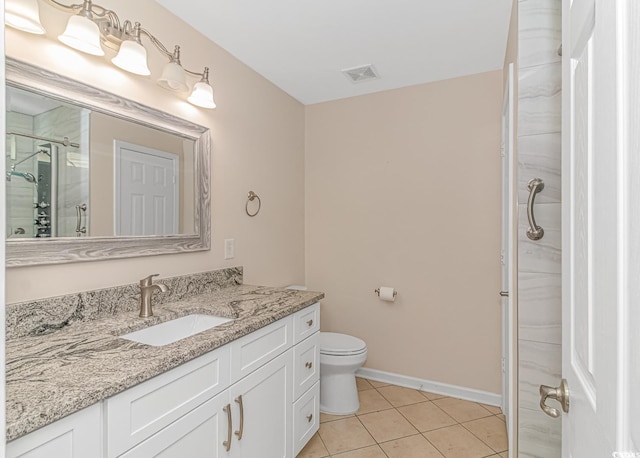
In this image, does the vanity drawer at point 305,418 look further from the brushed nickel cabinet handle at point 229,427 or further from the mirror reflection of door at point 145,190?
the mirror reflection of door at point 145,190

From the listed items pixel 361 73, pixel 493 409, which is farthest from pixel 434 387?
pixel 361 73

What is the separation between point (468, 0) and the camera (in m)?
1.69

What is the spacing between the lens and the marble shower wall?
136 centimetres

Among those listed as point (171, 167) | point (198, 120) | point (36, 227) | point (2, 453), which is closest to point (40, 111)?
point (36, 227)

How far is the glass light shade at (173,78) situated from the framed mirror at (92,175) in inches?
5.8

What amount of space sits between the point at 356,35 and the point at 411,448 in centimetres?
244

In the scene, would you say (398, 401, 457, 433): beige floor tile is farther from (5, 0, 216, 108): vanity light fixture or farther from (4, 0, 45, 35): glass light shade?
(4, 0, 45, 35): glass light shade

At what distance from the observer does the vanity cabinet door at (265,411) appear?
1343mm

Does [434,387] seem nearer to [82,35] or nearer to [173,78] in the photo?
[173,78]

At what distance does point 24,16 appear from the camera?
1175 millimetres

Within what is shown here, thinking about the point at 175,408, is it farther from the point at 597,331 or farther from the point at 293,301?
the point at 597,331

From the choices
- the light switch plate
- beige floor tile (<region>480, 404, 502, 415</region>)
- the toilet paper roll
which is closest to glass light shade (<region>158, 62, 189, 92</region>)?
the light switch plate

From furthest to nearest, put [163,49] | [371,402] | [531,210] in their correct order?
[371,402]
[163,49]
[531,210]

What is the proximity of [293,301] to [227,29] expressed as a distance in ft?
5.18
